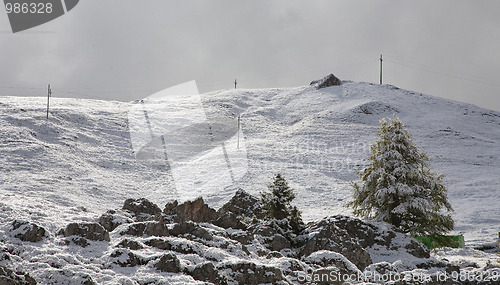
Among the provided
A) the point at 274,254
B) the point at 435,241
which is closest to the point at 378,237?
the point at 435,241

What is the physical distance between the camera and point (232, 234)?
20703mm

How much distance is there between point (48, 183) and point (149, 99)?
6479 centimetres

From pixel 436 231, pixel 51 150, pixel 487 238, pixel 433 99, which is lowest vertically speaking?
pixel 487 238

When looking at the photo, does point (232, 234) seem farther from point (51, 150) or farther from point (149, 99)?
point (149, 99)

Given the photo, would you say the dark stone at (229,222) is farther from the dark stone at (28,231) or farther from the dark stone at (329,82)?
the dark stone at (329,82)

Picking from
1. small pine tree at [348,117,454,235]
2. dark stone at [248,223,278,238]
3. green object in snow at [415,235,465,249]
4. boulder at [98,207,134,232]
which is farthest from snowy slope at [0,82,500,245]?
small pine tree at [348,117,454,235]

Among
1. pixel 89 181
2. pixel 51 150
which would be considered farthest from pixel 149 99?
pixel 89 181

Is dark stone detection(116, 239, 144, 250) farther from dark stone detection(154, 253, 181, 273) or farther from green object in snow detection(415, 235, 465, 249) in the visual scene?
green object in snow detection(415, 235, 465, 249)

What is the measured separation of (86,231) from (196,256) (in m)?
3.79

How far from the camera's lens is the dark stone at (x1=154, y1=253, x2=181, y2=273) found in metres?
15.1

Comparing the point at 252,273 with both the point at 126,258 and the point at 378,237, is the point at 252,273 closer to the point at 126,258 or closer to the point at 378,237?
the point at 126,258

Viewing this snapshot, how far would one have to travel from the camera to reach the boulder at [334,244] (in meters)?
20.0

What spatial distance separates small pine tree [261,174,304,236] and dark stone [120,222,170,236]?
18.7 ft

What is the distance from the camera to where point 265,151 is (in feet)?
215
